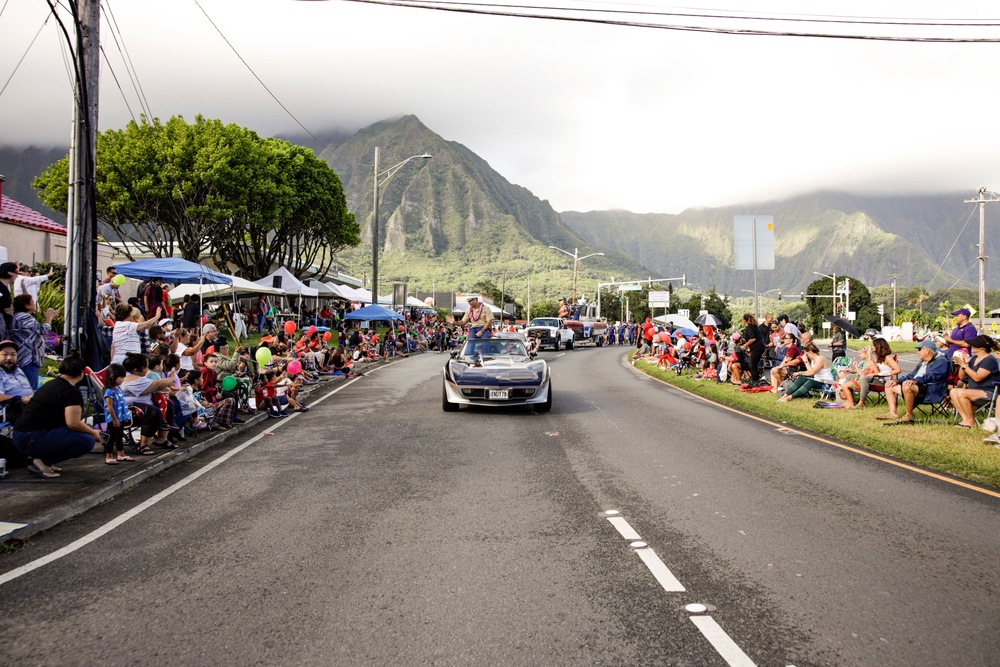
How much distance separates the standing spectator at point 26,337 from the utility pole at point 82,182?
0.95 meters

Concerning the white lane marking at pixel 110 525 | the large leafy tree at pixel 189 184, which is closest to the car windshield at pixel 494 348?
the white lane marking at pixel 110 525

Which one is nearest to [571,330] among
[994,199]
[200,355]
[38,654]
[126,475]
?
[994,199]

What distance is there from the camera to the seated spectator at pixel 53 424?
7.10 metres

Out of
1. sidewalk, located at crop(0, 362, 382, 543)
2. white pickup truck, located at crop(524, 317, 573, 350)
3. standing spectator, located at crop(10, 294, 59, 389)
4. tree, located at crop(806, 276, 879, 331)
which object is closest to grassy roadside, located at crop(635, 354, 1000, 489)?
sidewalk, located at crop(0, 362, 382, 543)

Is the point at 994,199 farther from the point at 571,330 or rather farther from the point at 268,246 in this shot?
the point at 268,246

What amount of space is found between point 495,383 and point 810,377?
659 cm

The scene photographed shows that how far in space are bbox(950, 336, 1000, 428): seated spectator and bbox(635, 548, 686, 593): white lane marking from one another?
7.69 m

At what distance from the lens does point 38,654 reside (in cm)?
344

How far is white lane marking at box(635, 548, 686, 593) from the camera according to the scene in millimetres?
4297

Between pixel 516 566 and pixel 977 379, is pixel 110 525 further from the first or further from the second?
pixel 977 379

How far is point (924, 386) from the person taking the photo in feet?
37.5

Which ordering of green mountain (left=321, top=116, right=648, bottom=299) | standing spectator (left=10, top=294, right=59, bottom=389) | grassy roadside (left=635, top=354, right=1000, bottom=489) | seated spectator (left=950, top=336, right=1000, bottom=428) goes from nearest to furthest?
grassy roadside (left=635, top=354, right=1000, bottom=489), standing spectator (left=10, top=294, right=59, bottom=389), seated spectator (left=950, top=336, right=1000, bottom=428), green mountain (left=321, top=116, right=648, bottom=299)

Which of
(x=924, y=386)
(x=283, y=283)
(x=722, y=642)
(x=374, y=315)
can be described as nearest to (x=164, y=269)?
(x=374, y=315)

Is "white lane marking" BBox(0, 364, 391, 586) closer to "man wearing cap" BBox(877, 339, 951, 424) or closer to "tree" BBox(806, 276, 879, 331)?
"man wearing cap" BBox(877, 339, 951, 424)
